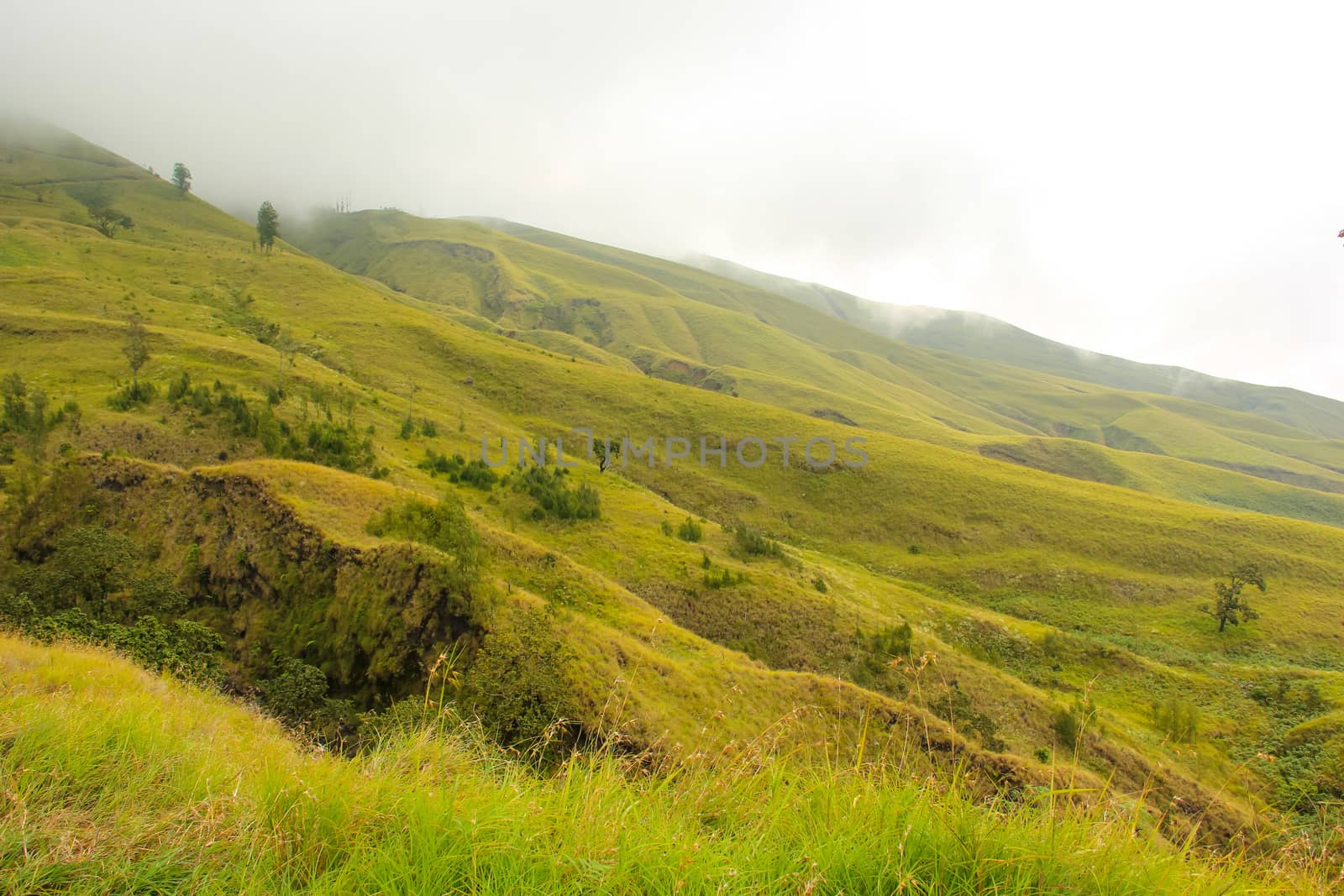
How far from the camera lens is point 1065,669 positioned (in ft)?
120

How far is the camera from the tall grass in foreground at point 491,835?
2842 millimetres

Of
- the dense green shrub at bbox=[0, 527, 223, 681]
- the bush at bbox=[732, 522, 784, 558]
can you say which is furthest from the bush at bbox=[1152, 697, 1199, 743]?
the dense green shrub at bbox=[0, 527, 223, 681]

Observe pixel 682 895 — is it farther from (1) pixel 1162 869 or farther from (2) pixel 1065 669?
(2) pixel 1065 669

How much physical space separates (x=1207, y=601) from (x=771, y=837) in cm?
6519

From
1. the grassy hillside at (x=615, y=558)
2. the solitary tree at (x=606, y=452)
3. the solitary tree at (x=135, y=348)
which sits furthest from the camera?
the solitary tree at (x=606, y=452)

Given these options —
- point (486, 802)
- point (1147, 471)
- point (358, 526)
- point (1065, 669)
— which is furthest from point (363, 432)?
point (1147, 471)

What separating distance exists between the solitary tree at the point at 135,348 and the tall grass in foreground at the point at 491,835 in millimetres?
52142

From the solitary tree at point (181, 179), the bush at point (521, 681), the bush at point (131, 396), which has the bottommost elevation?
the bush at point (131, 396)

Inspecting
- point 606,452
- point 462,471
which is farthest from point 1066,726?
point 606,452

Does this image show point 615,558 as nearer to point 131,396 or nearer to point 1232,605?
point 131,396

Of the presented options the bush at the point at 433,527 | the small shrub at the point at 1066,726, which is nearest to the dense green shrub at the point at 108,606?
the bush at the point at 433,527

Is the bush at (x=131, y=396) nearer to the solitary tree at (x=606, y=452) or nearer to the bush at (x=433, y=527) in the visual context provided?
the bush at (x=433, y=527)

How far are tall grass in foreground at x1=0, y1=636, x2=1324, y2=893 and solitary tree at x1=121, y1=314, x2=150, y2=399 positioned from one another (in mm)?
52142

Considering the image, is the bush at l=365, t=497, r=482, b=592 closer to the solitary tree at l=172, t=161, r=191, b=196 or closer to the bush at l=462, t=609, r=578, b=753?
the bush at l=462, t=609, r=578, b=753
